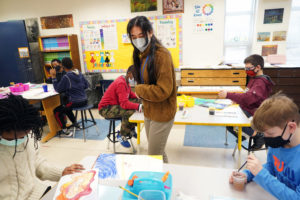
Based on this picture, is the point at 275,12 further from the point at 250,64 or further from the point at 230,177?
the point at 230,177

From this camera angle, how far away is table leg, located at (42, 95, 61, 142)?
3.38 meters

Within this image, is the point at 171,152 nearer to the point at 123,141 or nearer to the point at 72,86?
the point at 123,141

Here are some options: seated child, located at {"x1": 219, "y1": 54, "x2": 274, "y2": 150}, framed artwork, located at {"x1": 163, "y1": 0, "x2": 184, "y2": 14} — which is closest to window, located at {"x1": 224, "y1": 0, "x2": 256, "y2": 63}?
framed artwork, located at {"x1": 163, "y1": 0, "x2": 184, "y2": 14}

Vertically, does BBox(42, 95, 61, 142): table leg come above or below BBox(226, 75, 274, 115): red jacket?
below

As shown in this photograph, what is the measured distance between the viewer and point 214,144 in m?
2.99

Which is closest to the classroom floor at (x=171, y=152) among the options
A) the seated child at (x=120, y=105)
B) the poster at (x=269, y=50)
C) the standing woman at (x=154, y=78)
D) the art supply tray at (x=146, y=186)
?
the seated child at (x=120, y=105)

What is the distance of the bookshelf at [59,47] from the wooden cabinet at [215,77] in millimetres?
2737

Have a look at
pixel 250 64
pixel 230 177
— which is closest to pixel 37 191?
pixel 230 177

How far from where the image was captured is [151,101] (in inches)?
61.4

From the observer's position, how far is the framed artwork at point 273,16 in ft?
13.5

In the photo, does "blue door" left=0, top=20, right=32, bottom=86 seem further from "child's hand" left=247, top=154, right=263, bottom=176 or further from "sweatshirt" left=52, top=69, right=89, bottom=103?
"child's hand" left=247, top=154, right=263, bottom=176

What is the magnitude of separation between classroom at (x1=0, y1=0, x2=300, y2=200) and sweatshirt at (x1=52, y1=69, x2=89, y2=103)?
0.02 metres

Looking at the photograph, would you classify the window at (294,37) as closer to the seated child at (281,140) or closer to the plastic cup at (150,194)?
the seated child at (281,140)

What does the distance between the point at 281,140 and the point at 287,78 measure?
368 centimetres
